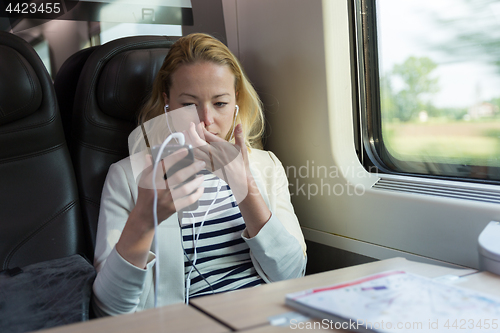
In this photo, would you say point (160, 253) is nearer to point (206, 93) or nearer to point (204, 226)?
point (204, 226)

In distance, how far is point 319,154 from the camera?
5.11 feet

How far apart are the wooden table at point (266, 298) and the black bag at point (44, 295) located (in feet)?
1.39

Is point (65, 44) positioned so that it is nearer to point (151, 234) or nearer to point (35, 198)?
point (35, 198)

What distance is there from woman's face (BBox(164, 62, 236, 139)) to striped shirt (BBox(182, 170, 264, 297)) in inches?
9.3

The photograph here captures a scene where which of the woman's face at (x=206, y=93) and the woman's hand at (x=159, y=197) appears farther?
the woman's face at (x=206, y=93)

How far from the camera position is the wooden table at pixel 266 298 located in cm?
65

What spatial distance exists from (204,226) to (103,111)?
51 centimetres

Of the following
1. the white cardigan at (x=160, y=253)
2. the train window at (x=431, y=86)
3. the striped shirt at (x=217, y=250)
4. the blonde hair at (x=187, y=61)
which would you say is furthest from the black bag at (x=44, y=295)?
the train window at (x=431, y=86)

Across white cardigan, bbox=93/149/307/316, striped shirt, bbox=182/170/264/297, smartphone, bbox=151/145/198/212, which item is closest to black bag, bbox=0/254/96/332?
white cardigan, bbox=93/149/307/316

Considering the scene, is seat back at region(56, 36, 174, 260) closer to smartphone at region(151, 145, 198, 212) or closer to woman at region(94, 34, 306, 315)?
woman at region(94, 34, 306, 315)

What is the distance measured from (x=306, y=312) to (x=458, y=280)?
0.37 meters

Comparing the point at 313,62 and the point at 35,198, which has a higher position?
the point at 313,62

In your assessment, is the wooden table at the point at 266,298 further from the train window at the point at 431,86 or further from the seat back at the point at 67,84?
the seat back at the point at 67,84

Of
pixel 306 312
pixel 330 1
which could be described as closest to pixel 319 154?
pixel 330 1
